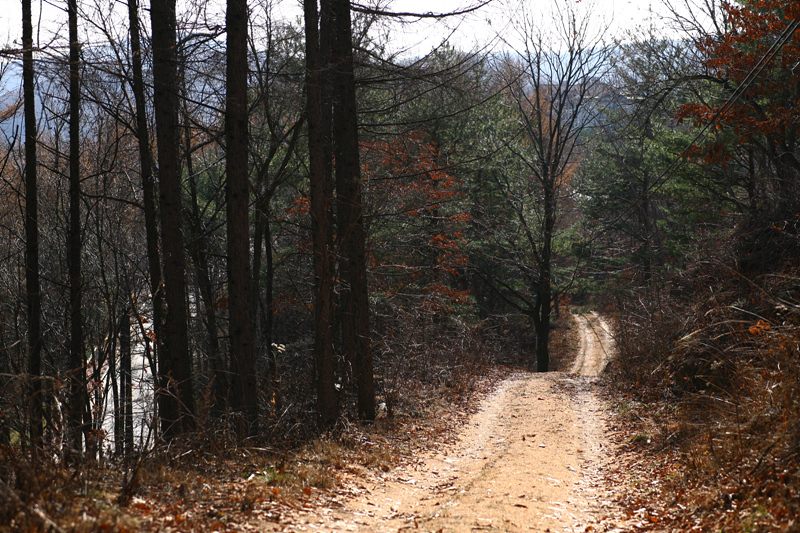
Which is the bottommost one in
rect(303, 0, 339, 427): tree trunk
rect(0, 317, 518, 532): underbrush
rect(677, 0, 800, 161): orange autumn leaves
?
rect(0, 317, 518, 532): underbrush

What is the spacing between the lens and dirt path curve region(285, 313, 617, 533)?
5242 millimetres

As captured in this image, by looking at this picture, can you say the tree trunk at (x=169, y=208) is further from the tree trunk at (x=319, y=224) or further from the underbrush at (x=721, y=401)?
the underbrush at (x=721, y=401)

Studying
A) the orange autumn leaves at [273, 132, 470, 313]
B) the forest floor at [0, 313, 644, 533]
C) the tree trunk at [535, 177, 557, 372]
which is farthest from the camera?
the tree trunk at [535, 177, 557, 372]

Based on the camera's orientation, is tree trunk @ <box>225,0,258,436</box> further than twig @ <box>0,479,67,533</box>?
Yes

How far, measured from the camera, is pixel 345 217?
980 centimetres

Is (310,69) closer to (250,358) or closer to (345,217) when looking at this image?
(345,217)

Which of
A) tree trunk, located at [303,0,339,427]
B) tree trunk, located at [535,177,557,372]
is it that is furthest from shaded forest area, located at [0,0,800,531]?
tree trunk, located at [535,177,557,372]

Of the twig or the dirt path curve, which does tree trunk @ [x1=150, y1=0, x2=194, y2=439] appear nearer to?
the dirt path curve

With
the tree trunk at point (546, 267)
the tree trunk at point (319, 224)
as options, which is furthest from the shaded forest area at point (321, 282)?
the tree trunk at point (546, 267)

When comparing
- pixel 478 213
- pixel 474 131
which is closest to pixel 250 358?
pixel 474 131

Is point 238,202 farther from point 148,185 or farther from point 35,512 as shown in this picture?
point 35,512

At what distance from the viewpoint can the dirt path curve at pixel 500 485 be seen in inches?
206

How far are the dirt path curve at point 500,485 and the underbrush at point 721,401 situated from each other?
24.8 inches

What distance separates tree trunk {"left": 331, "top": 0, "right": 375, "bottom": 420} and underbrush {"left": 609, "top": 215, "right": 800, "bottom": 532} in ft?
14.5
